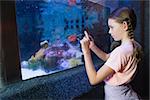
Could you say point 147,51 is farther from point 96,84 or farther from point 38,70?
point 38,70

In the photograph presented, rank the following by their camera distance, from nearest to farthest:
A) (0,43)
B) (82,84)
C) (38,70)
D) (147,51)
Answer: (0,43) < (38,70) < (82,84) < (147,51)

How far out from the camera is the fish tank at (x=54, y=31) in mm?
1207

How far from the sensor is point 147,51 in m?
1.53

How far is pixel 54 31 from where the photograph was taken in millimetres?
1272

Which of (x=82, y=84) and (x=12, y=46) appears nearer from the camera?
(x=12, y=46)

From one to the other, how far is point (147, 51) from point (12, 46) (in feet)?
2.60

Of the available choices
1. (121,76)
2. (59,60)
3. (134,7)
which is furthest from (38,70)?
(134,7)

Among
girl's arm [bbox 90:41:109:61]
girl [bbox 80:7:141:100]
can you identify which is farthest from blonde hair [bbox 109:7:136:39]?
girl's arm [bbox 90:41:109:61]

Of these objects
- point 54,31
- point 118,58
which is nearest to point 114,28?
point 118,58

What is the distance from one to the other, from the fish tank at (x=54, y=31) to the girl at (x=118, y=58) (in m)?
0.04

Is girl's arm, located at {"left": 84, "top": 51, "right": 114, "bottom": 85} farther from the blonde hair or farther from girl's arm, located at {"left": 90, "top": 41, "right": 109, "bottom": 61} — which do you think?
the blonde hair

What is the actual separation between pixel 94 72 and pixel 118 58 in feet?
0.50

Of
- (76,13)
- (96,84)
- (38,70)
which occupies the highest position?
(76,13)

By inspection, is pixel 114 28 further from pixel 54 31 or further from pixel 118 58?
pixel 54 31
